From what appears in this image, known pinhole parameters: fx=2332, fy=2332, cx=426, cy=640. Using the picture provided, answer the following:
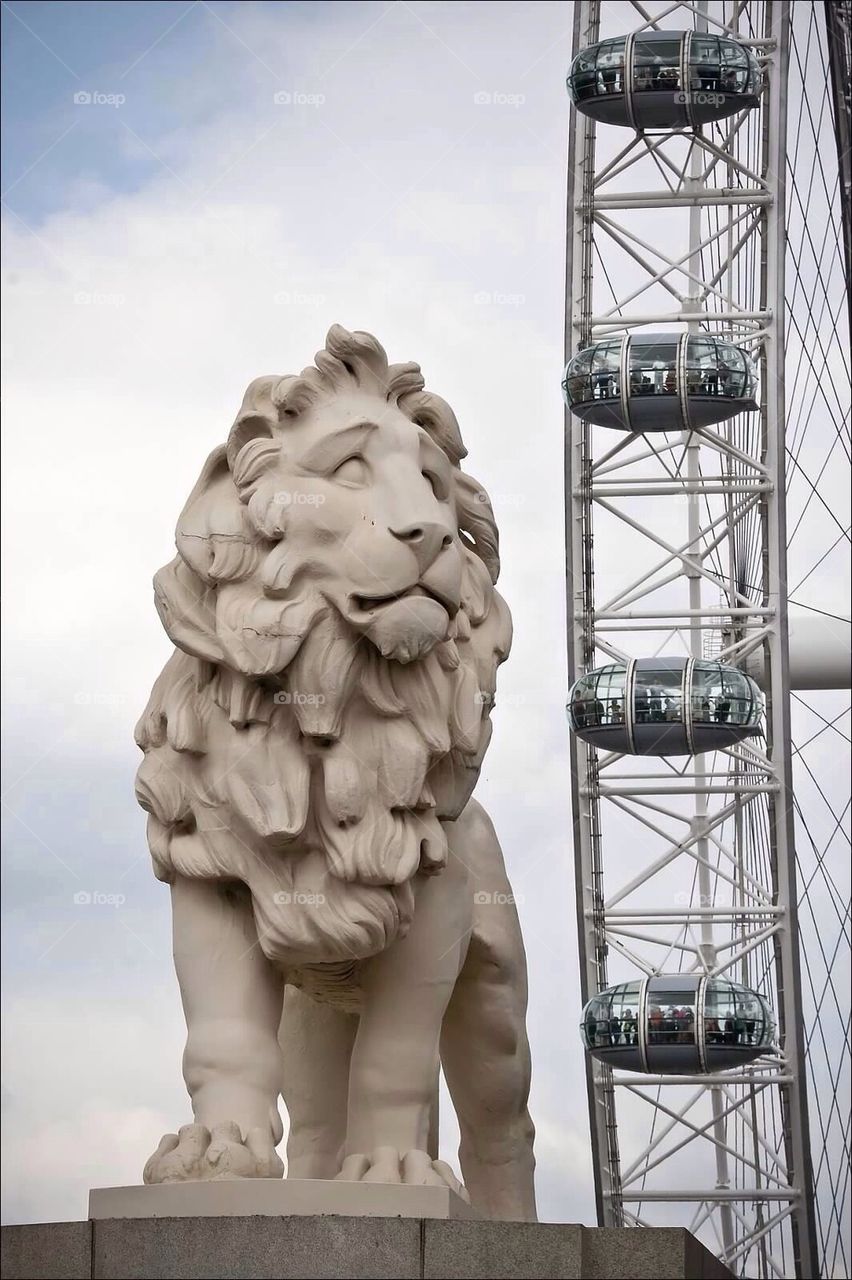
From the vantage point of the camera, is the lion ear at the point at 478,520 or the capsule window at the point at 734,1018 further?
the capsule window at the point at 734,1018

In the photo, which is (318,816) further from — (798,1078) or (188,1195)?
(798,1078)

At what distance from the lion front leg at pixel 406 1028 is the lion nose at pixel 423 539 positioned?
871mm

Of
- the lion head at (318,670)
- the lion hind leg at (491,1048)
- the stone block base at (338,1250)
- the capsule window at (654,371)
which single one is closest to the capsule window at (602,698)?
the capsule window at (654,371)

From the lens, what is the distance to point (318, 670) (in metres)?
5.64

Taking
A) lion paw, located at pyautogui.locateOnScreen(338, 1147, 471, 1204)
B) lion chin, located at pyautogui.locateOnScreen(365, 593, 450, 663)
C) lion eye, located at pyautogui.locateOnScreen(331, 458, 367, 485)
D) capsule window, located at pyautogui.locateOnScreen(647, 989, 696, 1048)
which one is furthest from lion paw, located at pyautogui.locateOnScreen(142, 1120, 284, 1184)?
capsule window, located at pyautogui.locateOnScreen(647, 989, 696, 1048)

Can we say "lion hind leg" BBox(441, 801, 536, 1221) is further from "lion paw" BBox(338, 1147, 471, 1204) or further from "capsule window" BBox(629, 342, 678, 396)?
"capsule window" BBox(629, 342, 678, 396)

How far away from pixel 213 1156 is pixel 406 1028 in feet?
2.32

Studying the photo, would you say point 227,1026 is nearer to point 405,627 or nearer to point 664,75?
point 405,627

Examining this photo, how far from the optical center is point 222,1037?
19.0 feet

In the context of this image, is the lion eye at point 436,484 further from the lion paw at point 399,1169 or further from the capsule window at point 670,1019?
the capsule window at point 670,1019

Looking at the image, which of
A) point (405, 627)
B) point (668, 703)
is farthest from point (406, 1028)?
point (668, 703)

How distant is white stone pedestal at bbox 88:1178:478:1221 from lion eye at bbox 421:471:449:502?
1.72m

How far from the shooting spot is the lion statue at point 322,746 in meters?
5.64

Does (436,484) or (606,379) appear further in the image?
(606,379)
